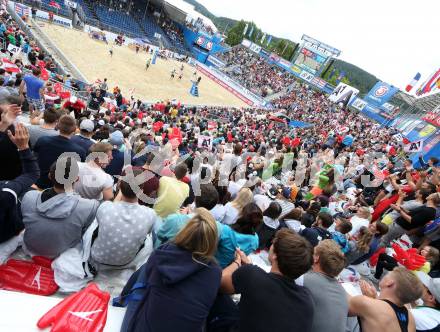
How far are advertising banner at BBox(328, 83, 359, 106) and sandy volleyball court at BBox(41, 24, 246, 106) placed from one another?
1878cm

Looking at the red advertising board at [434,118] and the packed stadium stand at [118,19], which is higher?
the red advertising board at [434,118]

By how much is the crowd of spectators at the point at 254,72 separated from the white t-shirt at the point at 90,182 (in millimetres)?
43128

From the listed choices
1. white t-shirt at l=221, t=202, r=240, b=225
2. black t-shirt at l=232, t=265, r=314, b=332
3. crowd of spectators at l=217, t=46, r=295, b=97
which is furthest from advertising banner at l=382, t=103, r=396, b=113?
black t-shirt at l=232, t=265, r=314, b=332

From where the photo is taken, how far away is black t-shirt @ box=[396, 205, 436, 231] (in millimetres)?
5691

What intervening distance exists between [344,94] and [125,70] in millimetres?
33045

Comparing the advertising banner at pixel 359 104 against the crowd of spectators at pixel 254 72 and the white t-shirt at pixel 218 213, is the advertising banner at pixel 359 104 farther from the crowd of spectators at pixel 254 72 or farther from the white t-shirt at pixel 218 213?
the white t-shirt at pixel 218 213

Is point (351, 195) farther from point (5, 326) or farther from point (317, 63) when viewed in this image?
point (317, 63)

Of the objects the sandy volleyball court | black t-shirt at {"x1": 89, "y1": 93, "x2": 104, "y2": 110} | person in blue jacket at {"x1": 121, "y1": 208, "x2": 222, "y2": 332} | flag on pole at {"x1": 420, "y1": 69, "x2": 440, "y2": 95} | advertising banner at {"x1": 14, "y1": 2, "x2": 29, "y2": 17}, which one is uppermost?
flag on pole at {"x1": 420, "y1": 69, "x2": 440, "y2": 95}

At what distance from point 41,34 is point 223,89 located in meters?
22.0

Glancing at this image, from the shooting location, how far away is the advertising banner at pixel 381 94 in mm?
41438

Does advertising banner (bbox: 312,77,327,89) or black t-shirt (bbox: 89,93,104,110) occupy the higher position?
advertising banner (bbox: 312,77,327,89)

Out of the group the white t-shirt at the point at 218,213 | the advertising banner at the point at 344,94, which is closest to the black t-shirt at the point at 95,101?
the white t-shirt at the point at 218,213

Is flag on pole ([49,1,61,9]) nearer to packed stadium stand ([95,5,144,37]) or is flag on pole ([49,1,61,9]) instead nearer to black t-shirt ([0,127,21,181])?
packed stadium stand ([95,5,144,37])

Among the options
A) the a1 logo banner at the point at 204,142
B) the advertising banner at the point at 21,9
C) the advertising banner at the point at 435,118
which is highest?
the advertising banner at the point at 435,118
